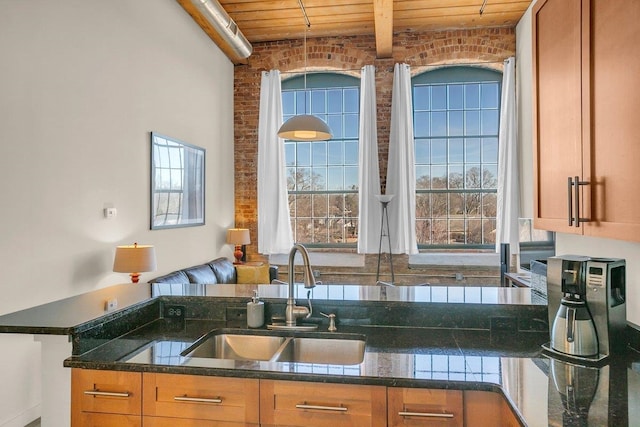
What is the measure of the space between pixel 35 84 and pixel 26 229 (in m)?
0.97

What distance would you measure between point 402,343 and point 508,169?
446 cm

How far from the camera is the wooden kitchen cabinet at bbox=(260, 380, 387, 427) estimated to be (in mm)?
1354

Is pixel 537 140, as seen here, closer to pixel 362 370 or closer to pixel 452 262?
pixel 362 370

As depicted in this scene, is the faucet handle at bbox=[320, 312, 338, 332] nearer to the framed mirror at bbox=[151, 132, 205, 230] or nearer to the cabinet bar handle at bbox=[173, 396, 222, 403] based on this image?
the cabinet bar handle at bbox=[173, 396, 222, 403]

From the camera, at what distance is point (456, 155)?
587 centimetres

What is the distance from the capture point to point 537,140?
1.78m

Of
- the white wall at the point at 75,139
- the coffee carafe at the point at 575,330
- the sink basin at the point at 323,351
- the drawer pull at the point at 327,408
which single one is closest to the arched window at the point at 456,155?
the white wall at the point at 75,139

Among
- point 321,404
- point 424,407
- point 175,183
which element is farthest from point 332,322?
point 175,183

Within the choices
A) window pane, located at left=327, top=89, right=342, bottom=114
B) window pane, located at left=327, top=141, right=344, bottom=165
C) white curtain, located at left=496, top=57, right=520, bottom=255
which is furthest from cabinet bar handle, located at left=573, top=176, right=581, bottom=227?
Result: window pane, located at left=327, top=89, right=342, bottom=114

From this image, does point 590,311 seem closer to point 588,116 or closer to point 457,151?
point 588,116

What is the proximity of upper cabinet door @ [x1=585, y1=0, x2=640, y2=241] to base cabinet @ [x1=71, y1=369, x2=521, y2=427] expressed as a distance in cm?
65

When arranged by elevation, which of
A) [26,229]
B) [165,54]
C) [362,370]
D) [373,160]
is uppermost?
[165,54]

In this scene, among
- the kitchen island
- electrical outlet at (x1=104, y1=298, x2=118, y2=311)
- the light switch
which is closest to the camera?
the kitchen island

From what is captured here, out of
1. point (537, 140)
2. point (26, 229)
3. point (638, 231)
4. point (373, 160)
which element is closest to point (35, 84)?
point (26, 229)
